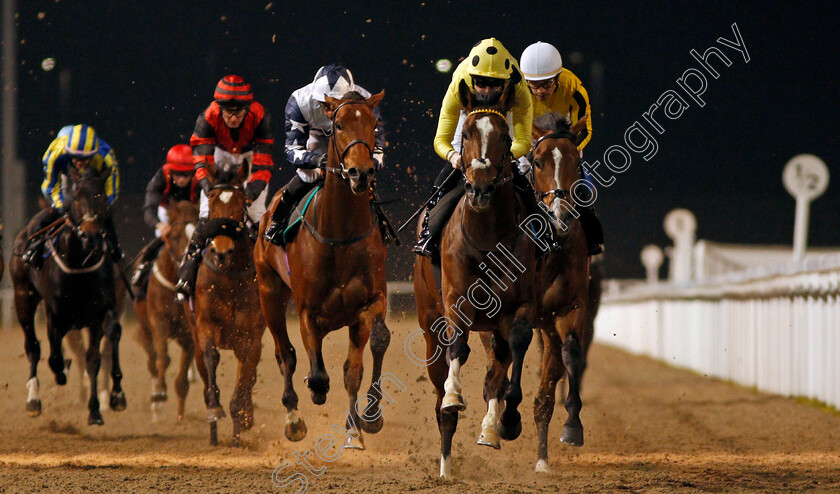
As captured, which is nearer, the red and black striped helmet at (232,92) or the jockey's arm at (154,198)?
the red and black striped helmet at (232,92)

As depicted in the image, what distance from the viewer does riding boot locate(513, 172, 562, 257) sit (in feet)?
21.5

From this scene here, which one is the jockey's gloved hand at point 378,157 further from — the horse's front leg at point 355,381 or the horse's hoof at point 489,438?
the horse's hoof at point 489,438

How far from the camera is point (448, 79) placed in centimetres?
860

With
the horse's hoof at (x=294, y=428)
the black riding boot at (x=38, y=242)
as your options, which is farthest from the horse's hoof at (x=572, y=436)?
the black riding boot at (x=38, y=242)

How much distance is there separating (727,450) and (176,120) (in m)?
5.84

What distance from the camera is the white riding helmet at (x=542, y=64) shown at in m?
7.52

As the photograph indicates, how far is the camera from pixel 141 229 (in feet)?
107

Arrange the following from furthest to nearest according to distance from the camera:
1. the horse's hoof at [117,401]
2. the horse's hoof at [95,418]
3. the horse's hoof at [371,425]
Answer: the horse's hoof at [117,401]
the horse's hoof at [95,418]
the horse's hoof at [371,425]

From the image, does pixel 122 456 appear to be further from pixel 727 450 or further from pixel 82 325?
pixel 727 450

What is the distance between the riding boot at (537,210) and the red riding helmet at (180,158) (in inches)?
235

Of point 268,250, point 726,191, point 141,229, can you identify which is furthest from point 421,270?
point 726,191

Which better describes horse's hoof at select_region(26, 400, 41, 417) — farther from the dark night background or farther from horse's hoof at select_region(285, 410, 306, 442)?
horse's hoof at select_region(285, 410, 306, 442)

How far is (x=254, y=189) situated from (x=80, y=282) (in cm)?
233

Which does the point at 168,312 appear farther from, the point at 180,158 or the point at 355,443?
the point at 355,443
